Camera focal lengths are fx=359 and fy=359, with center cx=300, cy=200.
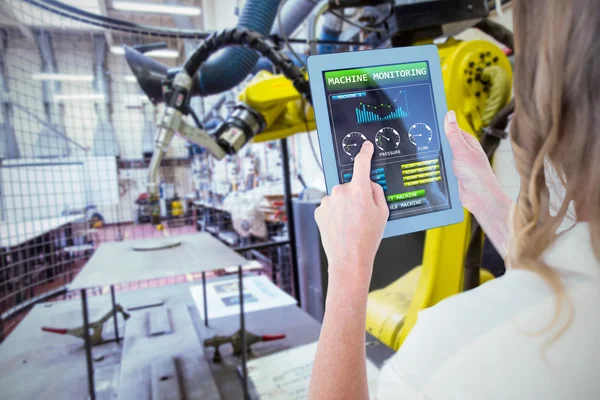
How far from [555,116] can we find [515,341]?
0.54 ft

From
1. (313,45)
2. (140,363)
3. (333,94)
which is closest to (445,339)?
(333,94)

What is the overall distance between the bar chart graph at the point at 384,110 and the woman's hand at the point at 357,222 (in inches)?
1.1

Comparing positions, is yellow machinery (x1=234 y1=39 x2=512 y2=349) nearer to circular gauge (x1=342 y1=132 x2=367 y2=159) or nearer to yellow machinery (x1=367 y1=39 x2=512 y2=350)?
yellow machinery (x1=367 y1=39 x2=512 y2=350)

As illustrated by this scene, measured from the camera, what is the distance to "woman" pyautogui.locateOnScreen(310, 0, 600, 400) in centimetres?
24

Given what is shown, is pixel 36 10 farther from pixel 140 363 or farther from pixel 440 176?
pixel 440 176

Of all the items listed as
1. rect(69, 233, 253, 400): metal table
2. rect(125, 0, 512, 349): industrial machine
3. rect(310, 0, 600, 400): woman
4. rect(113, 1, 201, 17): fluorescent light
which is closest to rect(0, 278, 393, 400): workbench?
rect(69, 233, 253, 400): metal table

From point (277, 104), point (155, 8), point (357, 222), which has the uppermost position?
point (155, 8)

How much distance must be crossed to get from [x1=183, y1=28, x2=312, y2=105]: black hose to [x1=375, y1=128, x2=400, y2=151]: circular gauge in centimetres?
57

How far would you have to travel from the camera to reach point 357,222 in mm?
313

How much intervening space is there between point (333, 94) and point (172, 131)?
0.59 metres

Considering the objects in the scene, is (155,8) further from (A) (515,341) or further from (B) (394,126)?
(A) (515,341)

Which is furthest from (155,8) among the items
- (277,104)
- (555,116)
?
(555,116)

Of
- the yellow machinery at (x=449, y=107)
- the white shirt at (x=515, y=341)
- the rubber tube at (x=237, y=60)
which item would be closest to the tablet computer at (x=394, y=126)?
the white shirt at (x=515, y=341)

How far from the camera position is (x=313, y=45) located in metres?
0.77
